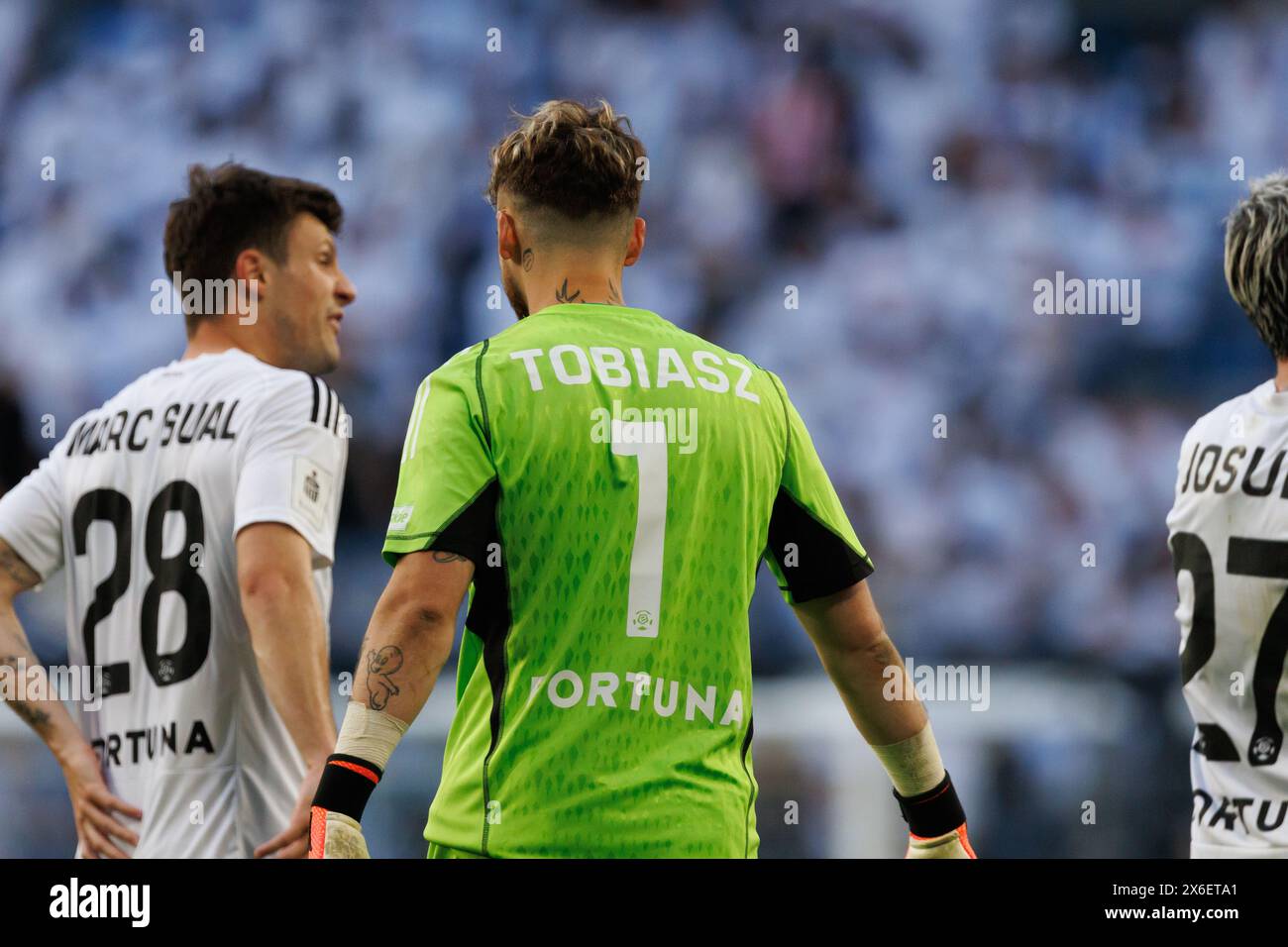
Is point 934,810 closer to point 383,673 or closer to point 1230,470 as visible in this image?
point 383,673

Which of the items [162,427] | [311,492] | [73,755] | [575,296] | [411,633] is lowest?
[73,755]

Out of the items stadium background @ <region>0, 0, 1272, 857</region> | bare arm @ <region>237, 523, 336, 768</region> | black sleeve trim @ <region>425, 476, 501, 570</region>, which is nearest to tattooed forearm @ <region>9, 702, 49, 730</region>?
bare arm @ <region>237, 523, 336, 768</region>

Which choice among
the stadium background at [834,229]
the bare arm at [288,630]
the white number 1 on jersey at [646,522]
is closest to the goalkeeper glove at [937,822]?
the white number 1 on jersey at [646,522]

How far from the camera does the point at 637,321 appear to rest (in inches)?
90.0

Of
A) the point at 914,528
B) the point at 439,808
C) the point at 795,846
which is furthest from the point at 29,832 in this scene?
the point at 914,528

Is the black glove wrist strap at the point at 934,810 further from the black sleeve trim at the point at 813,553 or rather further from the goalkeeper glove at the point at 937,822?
the black sleeve trim at the point at 813,553

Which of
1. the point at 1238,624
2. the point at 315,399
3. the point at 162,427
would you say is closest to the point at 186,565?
the point at 162,427

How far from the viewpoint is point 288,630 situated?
122 inches

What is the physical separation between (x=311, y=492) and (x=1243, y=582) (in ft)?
6.42

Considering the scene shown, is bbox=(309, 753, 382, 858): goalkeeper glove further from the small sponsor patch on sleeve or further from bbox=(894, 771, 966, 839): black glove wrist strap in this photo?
bbox=(894, 771, 966, 839): black glove wrist strap

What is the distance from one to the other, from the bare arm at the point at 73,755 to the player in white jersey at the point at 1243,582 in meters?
2.28

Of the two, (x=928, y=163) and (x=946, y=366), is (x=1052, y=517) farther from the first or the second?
(x=928, y=163)

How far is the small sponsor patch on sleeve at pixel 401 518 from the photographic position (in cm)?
210
